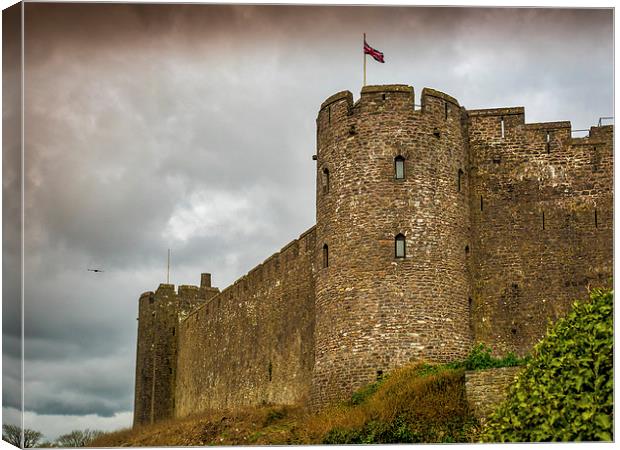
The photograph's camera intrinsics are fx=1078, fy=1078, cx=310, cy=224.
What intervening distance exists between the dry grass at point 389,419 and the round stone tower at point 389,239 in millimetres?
876

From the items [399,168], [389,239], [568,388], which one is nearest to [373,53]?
[399,168]

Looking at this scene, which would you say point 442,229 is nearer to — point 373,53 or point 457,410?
point 373,53

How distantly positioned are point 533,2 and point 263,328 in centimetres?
1776

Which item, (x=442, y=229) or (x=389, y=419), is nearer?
(x=389, y=419)

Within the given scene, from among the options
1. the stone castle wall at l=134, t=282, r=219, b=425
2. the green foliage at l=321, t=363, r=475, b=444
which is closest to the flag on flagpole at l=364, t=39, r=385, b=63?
the green foliage at l=321, t=363, r=475, b=444

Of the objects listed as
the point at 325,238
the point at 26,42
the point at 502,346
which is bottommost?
the point at 502,346

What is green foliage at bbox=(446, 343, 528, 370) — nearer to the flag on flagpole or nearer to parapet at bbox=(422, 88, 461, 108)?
parapet at bbox=(422, 88, 461, 108)

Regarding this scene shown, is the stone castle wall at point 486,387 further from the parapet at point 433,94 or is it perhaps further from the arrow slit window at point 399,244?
the parapet at point 433,94

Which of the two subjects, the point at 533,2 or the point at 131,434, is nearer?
the point at 533,2

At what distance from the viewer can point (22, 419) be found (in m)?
17.2

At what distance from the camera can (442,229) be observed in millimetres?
24984

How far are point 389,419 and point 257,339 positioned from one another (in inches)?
506

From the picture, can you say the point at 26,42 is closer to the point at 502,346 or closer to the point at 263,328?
the point at 502,346

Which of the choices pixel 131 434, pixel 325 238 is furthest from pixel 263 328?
pixel 325 238
